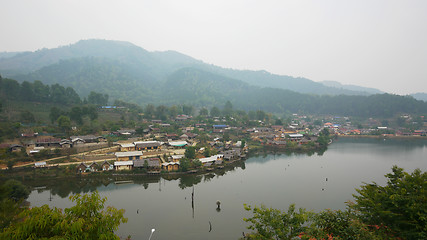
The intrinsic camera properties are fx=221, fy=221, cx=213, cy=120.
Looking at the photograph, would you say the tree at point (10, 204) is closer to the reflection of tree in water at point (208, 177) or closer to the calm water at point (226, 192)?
the calm water at point (226, 192)

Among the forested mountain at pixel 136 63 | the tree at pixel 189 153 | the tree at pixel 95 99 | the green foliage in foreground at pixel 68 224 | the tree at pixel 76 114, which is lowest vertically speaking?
the tree at pixel 189 153

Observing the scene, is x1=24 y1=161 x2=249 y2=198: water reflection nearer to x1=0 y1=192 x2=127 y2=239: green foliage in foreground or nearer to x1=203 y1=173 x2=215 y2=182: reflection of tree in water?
x1=203 y1=173 x2=215 y2=182: reflection of tree in water

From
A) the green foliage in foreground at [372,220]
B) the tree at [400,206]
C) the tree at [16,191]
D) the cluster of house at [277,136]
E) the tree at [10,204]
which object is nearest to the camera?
the green foliage in foreground at [372,220]

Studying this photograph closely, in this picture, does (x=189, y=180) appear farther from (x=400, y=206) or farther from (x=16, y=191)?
(x=400, y=206)

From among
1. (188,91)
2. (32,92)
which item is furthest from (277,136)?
(188,91)

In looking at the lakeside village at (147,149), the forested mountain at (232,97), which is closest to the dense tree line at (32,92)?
the forested mountain at (232,97)

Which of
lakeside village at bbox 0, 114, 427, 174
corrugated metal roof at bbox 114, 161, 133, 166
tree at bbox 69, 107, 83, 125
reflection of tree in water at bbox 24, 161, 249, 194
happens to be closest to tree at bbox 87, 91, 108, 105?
tree at bbox 69, 107, 83, 125
